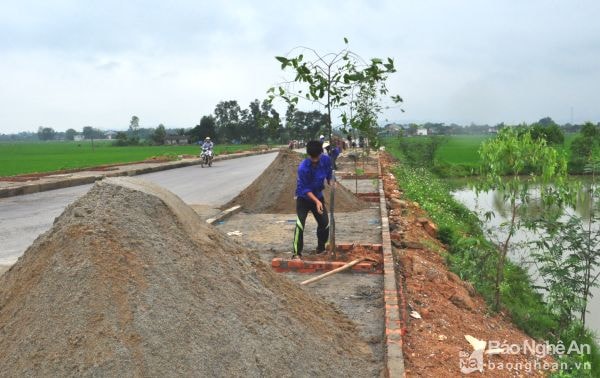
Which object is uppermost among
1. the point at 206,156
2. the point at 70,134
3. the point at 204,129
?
the point at 70,134

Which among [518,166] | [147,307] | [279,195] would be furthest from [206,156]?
[147,307]

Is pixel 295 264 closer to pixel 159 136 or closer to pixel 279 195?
pixel 279 195

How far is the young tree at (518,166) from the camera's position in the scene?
4957 millimetres

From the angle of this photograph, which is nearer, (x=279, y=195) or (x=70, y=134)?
(x=279, y=195)

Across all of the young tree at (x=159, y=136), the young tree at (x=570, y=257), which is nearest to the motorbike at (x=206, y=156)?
the young tree at (x=570, y=257)

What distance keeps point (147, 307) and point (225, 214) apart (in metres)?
7.25

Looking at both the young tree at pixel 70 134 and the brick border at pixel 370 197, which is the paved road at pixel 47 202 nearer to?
the brick border at pixel 370 197

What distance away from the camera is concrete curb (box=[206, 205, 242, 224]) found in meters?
9.60

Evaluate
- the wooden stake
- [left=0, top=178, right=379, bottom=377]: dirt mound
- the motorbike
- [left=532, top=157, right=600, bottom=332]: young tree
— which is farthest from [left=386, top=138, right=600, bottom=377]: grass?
the motorbike

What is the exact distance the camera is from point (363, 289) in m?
5.61

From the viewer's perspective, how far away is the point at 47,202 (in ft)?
42.6

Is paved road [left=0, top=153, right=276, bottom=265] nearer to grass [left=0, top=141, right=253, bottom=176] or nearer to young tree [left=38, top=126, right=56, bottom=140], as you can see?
grass [left=0, top=141, right=253, bottom=176]

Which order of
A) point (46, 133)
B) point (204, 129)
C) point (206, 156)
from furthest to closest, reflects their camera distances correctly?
point (46, 133) → point (204, 129) → point (206, 156)

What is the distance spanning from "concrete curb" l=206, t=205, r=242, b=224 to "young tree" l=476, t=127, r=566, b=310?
529cm
